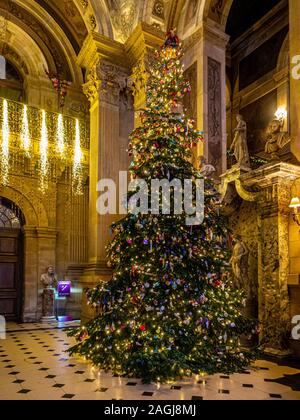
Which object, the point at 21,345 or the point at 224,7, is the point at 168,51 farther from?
the point at 21,345

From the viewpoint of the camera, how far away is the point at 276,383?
5.00m

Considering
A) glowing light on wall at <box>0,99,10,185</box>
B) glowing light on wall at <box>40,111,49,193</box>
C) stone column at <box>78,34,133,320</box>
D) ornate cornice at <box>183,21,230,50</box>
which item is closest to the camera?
ornate cornice at <box>183,21,230,50</box>

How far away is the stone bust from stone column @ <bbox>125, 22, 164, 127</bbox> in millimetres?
5736

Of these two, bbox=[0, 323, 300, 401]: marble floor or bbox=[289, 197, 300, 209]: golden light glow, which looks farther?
bbox=[289, 197, 300, 209]: golden light glow

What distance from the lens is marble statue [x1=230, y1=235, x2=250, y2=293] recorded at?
8.09 m

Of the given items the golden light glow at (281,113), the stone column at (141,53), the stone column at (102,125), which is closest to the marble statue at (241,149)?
the stone column at (141,53)

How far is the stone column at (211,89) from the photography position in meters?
8.98

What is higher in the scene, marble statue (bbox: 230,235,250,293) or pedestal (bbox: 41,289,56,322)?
marble statue (bbox: 230,235,250,293)

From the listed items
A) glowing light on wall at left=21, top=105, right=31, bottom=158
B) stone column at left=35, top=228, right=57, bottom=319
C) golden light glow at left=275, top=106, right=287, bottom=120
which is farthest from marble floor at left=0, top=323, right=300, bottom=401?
golden light glow at left=275, top=106, right=287, bottom=120

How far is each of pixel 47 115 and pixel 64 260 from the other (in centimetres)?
517

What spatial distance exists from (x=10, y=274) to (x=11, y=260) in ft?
1.55

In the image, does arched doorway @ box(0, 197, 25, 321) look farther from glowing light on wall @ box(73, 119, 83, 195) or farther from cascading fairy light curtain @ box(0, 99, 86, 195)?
glowing light on wall @ box(73, 119, 83, 195)

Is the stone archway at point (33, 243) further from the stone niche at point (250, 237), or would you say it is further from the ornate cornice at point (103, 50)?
the stone niche at point (250, 237)
